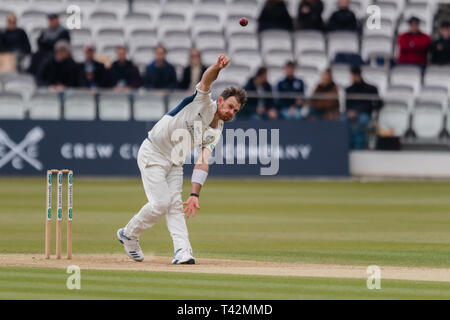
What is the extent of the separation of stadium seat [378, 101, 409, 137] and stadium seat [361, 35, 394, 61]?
12.6ft

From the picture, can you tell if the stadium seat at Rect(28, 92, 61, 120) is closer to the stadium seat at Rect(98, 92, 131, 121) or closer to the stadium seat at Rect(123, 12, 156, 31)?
the stadium seat at Rect(98, 92, 131, 121)

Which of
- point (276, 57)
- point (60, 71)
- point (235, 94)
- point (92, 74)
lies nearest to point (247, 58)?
point (276, 57)

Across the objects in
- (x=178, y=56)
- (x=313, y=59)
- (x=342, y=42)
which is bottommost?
(x=313, y=59)

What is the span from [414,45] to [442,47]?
2.59ft

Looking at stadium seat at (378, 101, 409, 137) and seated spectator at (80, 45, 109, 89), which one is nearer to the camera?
stadium seat at (378, 101, 409, 137)

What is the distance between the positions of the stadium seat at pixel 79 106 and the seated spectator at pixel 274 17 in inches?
252

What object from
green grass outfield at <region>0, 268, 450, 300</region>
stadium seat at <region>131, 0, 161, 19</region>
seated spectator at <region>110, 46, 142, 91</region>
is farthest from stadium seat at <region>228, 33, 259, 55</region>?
green grass outfield at <region>0, 268, 450, 300</region>

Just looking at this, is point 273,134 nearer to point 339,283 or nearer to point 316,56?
point 316,56

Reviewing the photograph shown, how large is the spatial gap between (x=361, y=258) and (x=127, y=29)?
59.7 ft

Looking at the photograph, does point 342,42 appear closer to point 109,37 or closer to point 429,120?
point 429,120

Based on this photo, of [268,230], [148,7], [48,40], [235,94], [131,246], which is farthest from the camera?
[148,7]

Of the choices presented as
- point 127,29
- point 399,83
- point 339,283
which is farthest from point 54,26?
point 339,283

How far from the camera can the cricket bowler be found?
12.0 metres

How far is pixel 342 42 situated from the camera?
29.8m
